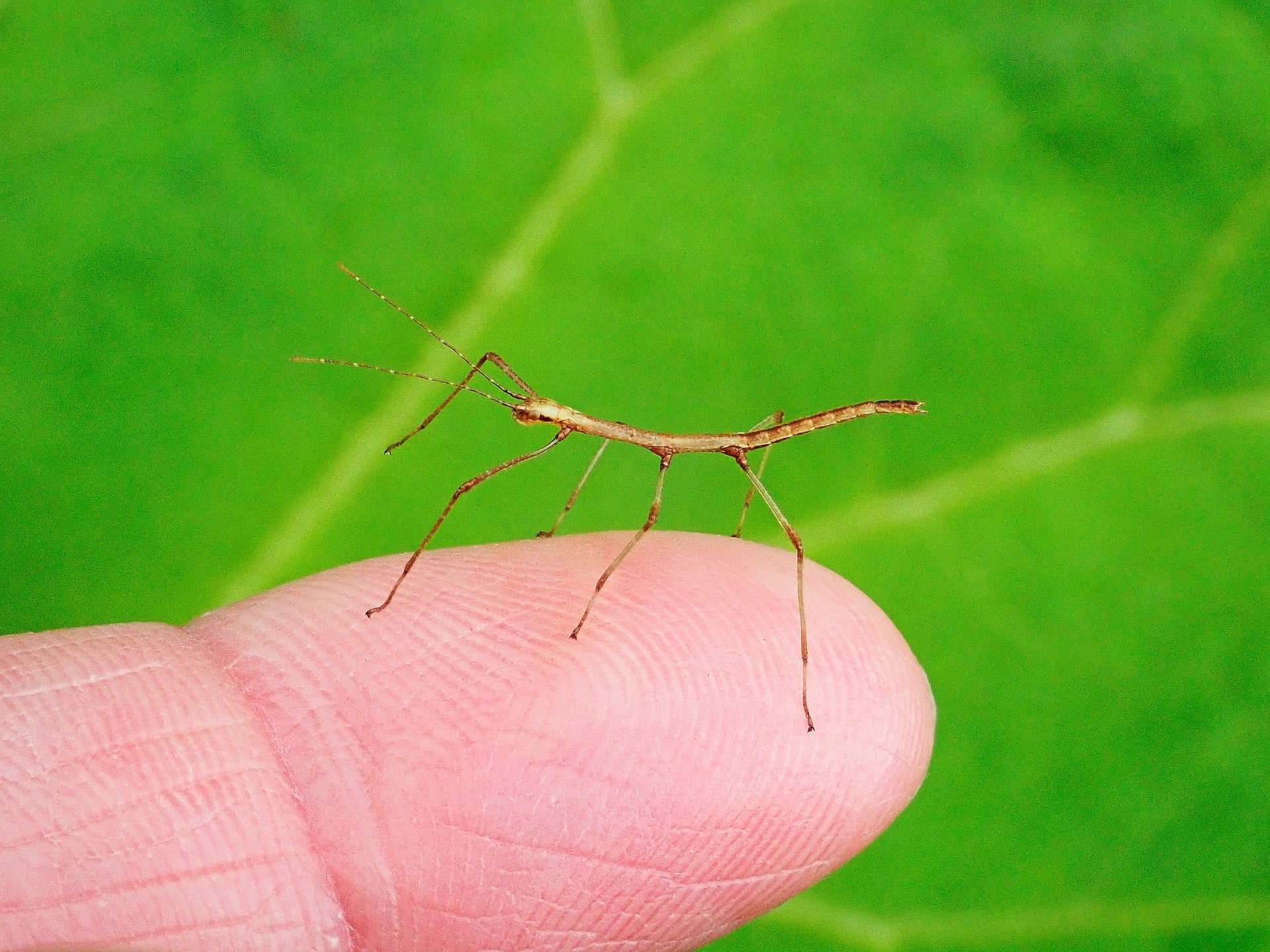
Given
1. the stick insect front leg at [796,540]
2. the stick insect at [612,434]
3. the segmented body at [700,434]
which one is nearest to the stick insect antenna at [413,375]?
the stick insect at [612,434]

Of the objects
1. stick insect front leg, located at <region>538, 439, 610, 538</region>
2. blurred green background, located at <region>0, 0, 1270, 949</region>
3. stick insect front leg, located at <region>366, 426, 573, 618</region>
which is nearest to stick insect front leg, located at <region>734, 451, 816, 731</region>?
blurred green background, located at <region>0, 0, 1270, 949</region>

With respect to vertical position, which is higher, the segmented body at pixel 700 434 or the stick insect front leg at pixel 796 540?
the segmented body at pixel 700 434

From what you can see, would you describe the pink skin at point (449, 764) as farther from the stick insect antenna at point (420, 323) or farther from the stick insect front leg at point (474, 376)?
the stick insect antenna at point (420, 323)

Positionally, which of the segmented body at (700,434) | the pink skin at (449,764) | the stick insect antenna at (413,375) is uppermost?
the segmented body at (700,434)

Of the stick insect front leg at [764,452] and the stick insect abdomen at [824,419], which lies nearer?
the stick insect abdomen at [824,419]

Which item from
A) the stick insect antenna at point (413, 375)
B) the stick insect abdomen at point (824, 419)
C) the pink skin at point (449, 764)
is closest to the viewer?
the pink skin at point (449, 764)

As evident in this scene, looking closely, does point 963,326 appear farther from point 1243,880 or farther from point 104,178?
point 104,178

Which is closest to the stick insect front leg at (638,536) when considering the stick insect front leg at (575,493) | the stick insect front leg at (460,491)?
the stick insect front leg at (575,493)

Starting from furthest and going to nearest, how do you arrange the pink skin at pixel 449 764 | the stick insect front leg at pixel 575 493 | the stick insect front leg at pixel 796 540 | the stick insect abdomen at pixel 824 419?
the stick insect front leg at pixel 575 493 → the stick insect abdomen at pixel 824 419 → the stick insect front leg at pixel 796 540 → the pink skin at pixel 449 764

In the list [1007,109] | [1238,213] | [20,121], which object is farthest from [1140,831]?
[20,121]
